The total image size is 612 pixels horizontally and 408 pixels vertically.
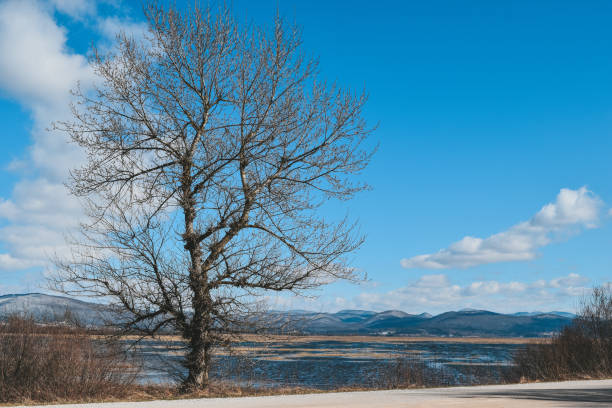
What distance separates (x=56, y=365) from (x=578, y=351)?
21803 millimetres

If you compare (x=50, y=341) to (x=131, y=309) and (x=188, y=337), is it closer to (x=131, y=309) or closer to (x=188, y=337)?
(x=131, y=309)

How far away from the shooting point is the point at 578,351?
25.0 meters

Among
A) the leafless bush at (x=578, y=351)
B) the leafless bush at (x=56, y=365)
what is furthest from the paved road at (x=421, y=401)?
the leafless bush at (x=578, y=351)

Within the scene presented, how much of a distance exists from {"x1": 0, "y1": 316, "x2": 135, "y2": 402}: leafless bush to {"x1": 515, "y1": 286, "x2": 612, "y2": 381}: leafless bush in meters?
15.3

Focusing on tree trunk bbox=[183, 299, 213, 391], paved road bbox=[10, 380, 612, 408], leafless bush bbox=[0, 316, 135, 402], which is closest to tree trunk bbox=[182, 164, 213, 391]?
tree trunk bbox=[183, 299, 213, 391]

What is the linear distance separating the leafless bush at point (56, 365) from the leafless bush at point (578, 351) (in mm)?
15300

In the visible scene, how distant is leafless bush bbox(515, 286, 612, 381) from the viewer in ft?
70.9

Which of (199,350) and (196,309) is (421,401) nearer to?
(199,350)

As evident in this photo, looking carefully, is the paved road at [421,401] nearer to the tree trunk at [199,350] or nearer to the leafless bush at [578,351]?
the tree trunk at [199,350]

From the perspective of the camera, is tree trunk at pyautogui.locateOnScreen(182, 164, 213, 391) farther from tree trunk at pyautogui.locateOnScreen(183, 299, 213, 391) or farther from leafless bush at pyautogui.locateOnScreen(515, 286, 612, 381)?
leafless bush at pyautogui.locateOnScreen(515, 286, 612, 381)

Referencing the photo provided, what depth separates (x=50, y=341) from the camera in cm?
1323

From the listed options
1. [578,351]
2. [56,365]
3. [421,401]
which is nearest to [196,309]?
[56,365]

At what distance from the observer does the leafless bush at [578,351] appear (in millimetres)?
21625

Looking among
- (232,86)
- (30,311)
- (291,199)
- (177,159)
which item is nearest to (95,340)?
(30,311)
